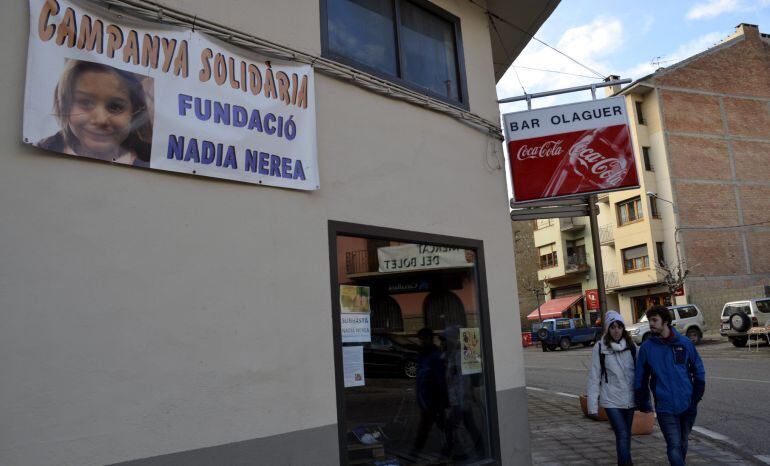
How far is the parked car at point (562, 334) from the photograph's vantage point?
107 feet

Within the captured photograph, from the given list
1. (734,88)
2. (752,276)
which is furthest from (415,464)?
(734,88)

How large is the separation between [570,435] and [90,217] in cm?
722

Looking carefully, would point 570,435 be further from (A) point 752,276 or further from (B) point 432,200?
(A) point 752,276

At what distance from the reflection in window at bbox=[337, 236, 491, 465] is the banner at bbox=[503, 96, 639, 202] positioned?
1.62 metres

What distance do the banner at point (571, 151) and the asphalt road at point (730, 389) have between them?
3692 millimetres

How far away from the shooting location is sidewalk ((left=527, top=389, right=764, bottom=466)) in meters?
7.18

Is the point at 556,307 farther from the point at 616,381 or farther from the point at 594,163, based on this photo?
the point at 616,381

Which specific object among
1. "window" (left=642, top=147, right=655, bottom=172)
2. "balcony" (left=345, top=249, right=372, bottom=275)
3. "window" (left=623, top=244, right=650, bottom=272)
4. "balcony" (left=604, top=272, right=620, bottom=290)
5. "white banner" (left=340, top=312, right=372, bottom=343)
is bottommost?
"white banner" (left=340, top=312, right=372, bottom=343)

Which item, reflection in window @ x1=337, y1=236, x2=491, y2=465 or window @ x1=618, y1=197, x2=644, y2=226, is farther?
window @ x1=618, y1=197, x2=644, y2=226

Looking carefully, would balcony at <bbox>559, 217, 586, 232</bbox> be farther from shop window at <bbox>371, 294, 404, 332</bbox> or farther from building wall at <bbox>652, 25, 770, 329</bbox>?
shop window at <bbox>371, 294, 404, 332</bbox>

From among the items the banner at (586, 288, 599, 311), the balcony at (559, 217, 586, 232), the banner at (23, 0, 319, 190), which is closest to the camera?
the banner at (23, 0, 319, 190)

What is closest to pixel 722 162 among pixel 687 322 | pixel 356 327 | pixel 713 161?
pixel 713 161

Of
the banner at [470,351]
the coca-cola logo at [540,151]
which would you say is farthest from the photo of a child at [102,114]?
the coca-cola logo at [540,151]

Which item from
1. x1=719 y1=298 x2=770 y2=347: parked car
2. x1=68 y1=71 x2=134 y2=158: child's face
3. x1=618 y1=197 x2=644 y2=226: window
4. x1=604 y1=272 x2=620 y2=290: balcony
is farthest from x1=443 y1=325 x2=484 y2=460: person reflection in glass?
x1=604 y1=272 x2=620 y2=290: balcony
